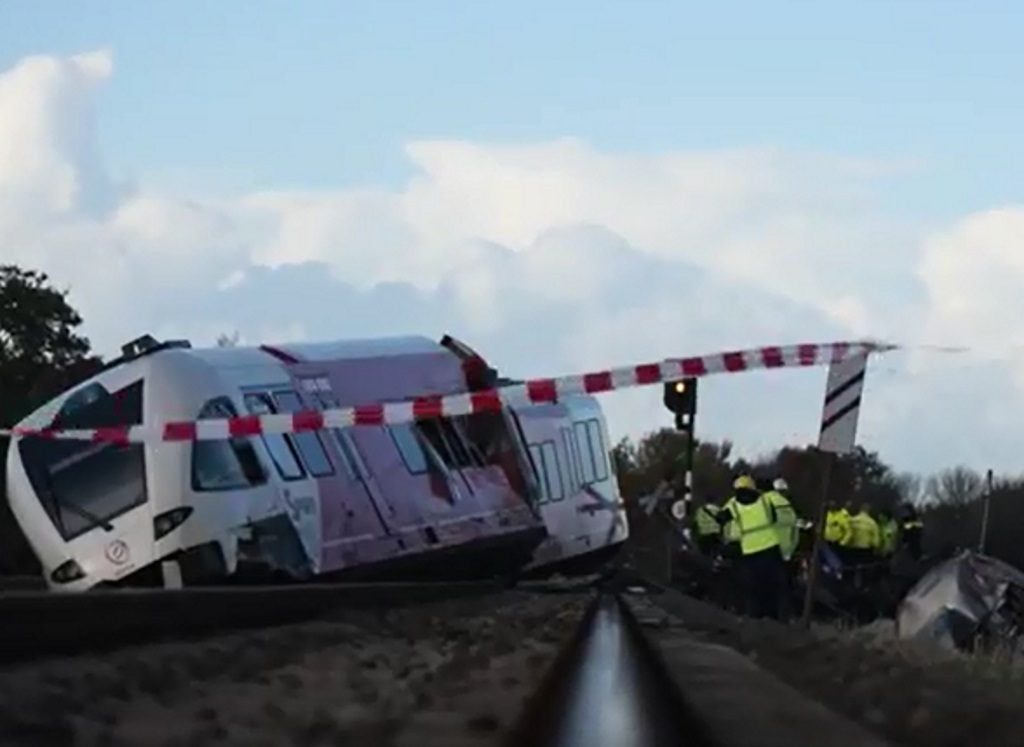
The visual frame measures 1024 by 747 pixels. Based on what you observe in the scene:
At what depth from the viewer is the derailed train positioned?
19672 millimetres

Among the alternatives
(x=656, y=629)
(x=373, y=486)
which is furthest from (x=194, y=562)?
(x=656, y=629)

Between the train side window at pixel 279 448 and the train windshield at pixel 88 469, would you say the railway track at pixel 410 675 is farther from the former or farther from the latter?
the train side window at pixel 279 448

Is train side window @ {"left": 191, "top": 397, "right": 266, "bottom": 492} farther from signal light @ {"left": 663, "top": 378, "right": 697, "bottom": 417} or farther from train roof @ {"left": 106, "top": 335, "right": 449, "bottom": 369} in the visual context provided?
signal light @ {"left": 663, "top": 378, "right": 697, "bottom": 417}

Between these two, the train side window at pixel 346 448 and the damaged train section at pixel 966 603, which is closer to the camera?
the damaged train section at pixel 966 603

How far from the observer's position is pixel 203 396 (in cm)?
1997

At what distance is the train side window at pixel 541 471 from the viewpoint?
26.7 meters

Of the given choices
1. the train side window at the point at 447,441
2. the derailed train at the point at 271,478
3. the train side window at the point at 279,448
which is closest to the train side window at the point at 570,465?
the derailed train at the point at 271,478

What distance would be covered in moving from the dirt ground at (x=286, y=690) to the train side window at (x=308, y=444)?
912 cm

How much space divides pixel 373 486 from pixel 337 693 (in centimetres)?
1499

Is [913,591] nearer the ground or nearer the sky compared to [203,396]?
nearer the ground

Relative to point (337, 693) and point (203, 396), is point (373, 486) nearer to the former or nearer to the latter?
point (203, 396)

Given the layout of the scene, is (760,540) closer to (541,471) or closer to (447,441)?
(541,471)

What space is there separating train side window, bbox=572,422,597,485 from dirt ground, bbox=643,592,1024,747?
15147 millimetres

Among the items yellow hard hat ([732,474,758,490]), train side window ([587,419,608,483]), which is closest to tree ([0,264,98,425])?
train side window ([587,419,608,483])
